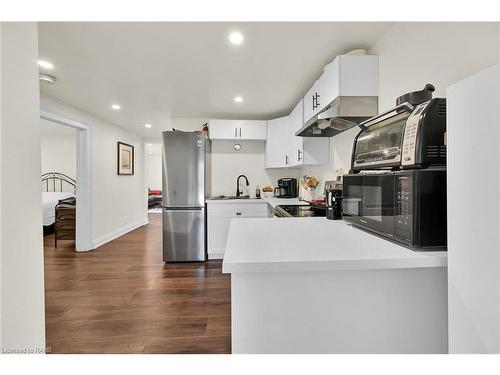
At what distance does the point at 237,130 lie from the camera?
4016 mm

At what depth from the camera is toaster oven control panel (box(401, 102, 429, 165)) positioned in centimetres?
99

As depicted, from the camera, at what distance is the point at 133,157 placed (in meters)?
5.68

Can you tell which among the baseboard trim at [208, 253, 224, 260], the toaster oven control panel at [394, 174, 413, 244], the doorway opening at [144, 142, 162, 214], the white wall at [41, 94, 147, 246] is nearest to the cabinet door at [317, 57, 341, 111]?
the toaster oven control panel at [394, 174, 413, 244]

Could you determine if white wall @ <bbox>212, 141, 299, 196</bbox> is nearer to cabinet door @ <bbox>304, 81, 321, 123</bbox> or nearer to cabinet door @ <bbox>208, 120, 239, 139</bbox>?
cabinet door @ <bbox>208, 120, 239, 139</bbox>

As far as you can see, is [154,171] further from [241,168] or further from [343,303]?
[343,303]

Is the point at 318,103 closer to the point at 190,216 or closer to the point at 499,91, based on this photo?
the point at 499,91

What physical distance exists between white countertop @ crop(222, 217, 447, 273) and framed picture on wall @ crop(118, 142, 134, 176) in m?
4.53

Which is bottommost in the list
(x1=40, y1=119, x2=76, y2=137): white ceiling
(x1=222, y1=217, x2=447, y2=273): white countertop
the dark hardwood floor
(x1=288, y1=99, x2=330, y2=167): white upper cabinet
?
the dark hardwood floor

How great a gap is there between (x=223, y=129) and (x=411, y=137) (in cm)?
326

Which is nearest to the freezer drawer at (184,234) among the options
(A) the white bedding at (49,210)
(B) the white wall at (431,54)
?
(B) the white wall at (431,54)

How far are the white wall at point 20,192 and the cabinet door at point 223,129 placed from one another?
270cm

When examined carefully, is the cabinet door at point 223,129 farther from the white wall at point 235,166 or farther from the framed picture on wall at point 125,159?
the framed picture on wall at point 125,159

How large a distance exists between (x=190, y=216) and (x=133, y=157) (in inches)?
118
